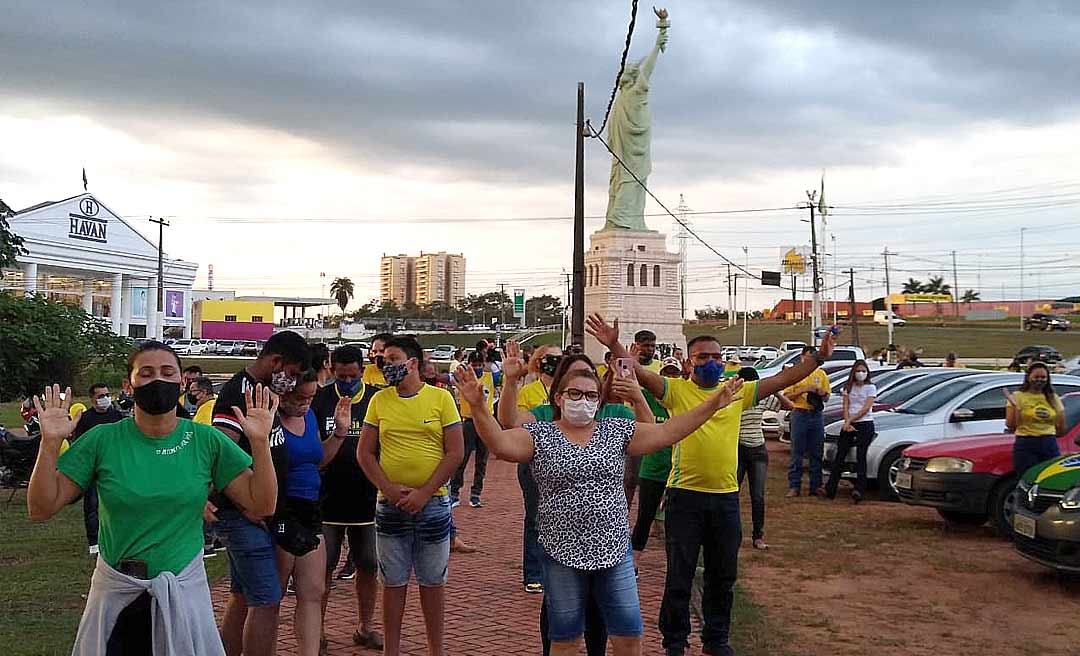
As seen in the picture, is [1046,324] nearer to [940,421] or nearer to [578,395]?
[940,421]

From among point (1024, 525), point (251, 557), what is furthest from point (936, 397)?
point (251, 557)

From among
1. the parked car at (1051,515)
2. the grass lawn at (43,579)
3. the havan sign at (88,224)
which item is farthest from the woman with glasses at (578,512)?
the havan sign at (88,224)

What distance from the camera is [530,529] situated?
7.89 meters

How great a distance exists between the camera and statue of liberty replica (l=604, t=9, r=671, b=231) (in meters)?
47.5

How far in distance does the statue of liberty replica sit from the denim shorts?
42750mm

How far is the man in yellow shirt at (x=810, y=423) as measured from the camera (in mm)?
13367

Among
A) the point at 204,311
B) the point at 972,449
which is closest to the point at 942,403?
the point at 972,449

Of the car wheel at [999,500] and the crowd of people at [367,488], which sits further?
the car wheel at [999,500]

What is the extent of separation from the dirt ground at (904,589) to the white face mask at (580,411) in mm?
3090

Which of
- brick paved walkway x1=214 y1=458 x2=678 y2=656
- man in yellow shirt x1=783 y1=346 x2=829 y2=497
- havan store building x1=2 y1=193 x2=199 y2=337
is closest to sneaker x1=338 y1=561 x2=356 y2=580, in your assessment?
brick paved walkway x1=214 y1=458 x2=678 y2=656

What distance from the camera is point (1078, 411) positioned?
467 inches

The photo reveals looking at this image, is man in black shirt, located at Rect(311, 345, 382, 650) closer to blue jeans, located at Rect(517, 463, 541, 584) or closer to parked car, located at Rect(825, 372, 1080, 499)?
blue jeans, located at Rect(517, 463, 541, 584)

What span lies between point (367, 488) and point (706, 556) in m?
2.14

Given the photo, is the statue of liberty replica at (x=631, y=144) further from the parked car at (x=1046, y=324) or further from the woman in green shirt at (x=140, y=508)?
the parked car at (x=1046, y=324)
